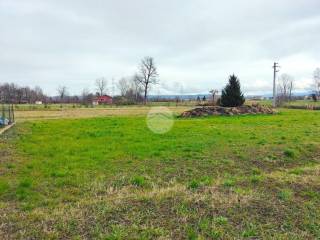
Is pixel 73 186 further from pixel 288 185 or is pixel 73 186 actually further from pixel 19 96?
pixel 19 96

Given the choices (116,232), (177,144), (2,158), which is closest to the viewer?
(116,232)

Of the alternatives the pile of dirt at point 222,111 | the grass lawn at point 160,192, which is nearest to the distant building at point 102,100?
the pile of dirt at point 222,111

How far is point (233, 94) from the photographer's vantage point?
106ft

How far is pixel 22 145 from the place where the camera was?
11305mm

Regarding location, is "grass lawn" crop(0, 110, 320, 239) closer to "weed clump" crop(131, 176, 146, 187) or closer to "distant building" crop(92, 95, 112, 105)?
"weed clump" crop(131, 176, 146, 187)

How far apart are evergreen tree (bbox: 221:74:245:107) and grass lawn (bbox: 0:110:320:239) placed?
71.8 ft

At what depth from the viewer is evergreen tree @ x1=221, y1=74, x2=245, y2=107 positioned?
32.3 metres

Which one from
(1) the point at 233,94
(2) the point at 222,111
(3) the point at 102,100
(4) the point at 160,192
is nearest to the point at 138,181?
(4) the point at 160,192

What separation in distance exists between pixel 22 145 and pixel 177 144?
18.7 feet

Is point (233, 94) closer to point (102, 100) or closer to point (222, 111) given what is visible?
point (222, 111)

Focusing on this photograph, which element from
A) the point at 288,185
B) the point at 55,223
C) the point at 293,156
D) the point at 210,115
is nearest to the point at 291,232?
the point at 288,185

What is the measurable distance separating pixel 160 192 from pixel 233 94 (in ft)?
92.8

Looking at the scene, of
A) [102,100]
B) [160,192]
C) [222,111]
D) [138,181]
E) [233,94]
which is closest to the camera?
[160,192]

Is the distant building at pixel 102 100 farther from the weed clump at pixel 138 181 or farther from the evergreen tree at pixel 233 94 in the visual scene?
the weed clump at pixel 138 181
